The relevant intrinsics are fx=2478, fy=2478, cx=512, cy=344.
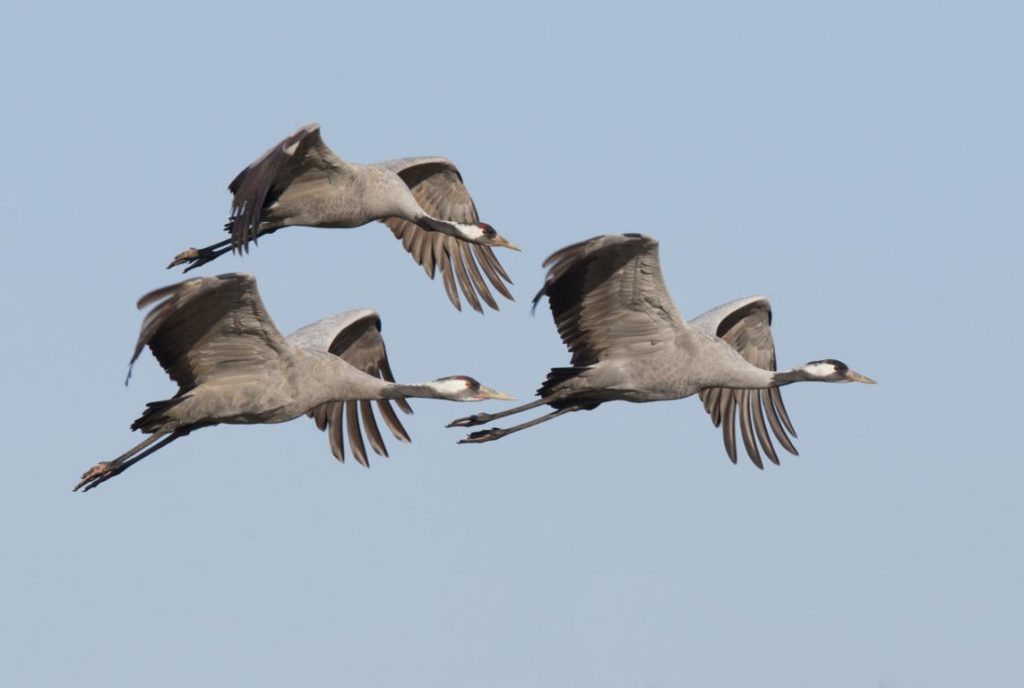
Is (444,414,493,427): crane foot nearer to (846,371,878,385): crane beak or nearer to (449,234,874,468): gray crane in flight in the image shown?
(449,234,874,468): gray crane in flight

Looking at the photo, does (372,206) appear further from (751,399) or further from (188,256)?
(751,399)

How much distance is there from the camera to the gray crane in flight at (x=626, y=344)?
18.1 metres

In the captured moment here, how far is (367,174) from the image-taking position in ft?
64.3

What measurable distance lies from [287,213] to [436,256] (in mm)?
2528

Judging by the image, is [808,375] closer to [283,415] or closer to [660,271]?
[660,271]

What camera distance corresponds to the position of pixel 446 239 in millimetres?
21578

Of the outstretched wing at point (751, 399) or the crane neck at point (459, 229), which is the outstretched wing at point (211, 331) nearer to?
the crane neck at point (459, 229)

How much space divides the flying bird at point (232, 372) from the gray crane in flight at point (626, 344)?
869mm

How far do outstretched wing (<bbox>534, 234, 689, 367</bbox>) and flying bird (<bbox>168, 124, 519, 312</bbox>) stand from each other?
180cm

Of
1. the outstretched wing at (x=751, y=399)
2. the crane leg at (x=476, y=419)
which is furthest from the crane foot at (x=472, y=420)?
the outstretched wing at (x=751, y=399)

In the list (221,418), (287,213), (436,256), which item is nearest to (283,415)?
(221,418)

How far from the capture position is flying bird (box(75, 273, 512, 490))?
16859mm

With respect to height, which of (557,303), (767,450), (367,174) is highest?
(367,174)

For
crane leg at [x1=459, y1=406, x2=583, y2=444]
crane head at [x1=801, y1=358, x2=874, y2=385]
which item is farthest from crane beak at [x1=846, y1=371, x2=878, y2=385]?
crane leg at [x1=459, y1=406, x2=583, y2=444]
